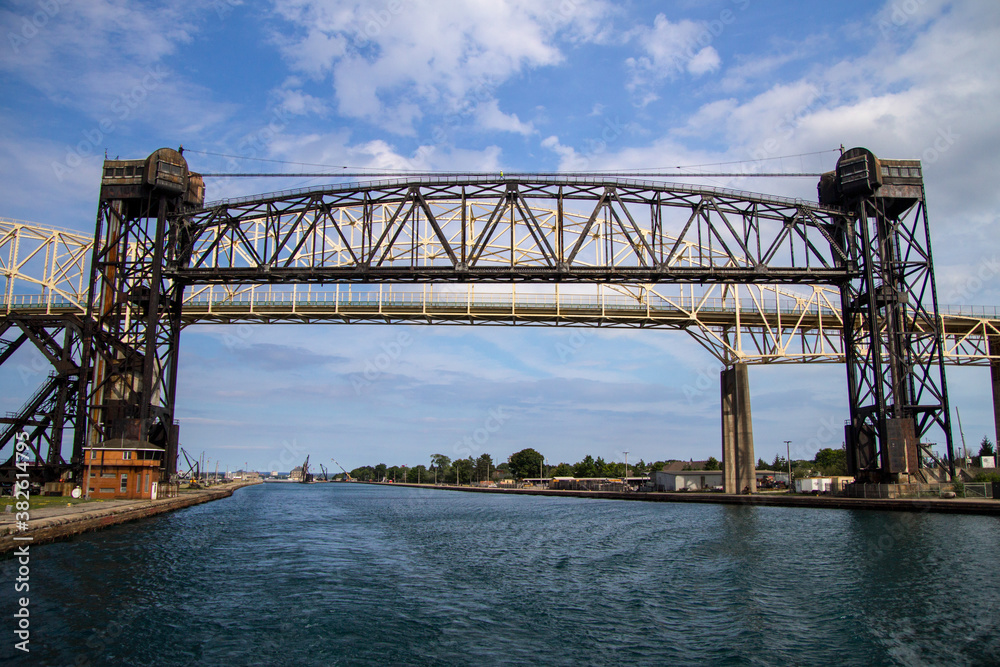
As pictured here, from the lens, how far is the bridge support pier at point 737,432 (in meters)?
57.7

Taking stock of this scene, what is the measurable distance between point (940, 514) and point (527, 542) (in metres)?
23.5

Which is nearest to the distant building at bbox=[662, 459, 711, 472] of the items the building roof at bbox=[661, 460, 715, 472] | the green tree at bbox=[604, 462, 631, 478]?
the building roof at bbox=[661, 460, 715, 472]

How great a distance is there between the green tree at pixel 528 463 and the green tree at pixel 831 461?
6528 centimetres

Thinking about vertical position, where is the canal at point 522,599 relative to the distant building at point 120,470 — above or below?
below

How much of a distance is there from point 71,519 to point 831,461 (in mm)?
113813

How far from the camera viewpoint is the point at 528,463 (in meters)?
170

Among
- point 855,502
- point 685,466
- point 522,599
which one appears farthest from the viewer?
point 685,466

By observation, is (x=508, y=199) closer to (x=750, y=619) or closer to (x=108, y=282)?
(x=108, y=282)

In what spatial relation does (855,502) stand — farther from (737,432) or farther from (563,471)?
(563,471)

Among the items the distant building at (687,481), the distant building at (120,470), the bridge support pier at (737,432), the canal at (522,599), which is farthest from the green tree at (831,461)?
the distant building at (120,470)

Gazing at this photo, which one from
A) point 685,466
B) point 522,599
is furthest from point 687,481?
point 522,599

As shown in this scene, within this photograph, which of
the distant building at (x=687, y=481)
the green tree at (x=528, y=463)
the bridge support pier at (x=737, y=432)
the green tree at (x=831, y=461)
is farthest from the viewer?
the green tree at (x=528, y=463)

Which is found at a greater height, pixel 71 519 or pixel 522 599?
pixel 71 519

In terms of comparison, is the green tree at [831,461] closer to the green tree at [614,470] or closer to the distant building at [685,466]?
the distant building at [685,466]
